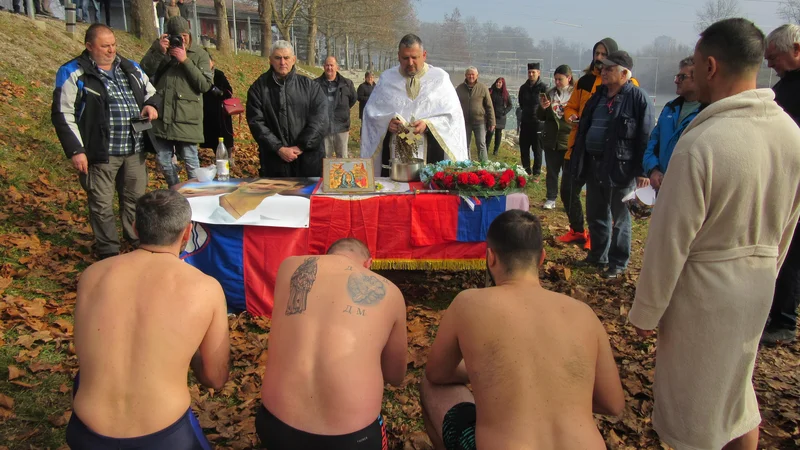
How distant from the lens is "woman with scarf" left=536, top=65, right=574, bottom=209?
24.5ft

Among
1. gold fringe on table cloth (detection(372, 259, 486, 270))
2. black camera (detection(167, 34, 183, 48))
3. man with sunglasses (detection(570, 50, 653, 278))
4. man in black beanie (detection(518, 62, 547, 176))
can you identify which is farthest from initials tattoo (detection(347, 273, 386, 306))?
man in black beanie (detection(518, 62, 547, 176))

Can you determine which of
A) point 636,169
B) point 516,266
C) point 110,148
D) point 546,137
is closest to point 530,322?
point 516,266

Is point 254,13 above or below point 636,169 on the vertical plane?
above

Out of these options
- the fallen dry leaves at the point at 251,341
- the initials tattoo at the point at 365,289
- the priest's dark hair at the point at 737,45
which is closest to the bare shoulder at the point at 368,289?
the initials tattoo at the point at 365,289

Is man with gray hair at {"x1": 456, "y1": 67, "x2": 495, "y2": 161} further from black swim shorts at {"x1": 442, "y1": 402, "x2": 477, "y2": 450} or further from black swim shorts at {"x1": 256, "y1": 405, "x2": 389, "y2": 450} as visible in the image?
black swim shorts at {"x1": 256, "y1": 405, "x2": 389, "y2": 450}

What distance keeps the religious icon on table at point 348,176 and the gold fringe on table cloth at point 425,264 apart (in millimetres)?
642

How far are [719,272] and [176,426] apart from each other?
2267 mm

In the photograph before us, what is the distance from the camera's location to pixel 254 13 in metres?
53.9

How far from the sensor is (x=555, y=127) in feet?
25.3

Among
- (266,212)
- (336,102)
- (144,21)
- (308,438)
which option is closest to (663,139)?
(266,212)

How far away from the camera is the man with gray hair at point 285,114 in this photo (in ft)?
18.3

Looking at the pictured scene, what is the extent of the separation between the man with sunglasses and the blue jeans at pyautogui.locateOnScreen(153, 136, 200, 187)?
4.32m

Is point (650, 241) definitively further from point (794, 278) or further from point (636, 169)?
point (636, 169)

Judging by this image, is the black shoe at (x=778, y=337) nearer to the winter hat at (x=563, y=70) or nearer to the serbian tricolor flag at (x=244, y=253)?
the serbian tricolor flag at (x=244, y=253)
